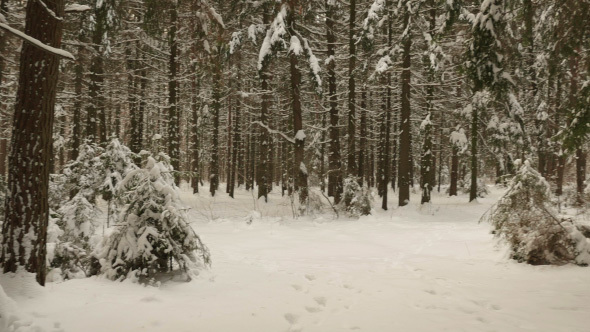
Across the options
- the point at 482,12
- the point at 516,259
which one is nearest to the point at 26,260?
the point at 482,12

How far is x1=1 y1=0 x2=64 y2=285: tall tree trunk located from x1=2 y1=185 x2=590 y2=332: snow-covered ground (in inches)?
16.0

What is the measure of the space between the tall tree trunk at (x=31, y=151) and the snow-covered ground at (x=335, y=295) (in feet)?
1.34

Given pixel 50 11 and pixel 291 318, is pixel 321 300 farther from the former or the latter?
pixel 50 11

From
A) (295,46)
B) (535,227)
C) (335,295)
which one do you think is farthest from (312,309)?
(295,46)

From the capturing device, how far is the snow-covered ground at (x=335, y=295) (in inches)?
150

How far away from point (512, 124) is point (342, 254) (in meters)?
13.3

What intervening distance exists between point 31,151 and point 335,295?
3.96 m

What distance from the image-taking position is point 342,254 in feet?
24.8

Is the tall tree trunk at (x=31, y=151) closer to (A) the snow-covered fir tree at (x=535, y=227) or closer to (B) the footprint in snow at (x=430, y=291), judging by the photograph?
(B) the footprint in snow at (x=430, y=291)

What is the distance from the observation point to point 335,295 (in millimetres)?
4898

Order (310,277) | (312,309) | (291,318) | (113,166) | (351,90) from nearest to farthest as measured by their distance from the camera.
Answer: (291,318) → (312,309) → (310,277) → (113,166) → (351,90)

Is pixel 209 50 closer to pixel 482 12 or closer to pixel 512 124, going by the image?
pixel 482 12

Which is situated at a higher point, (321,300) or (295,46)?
(295,46)

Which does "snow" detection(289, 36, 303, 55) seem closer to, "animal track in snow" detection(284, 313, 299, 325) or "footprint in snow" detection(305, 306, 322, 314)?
"footprint in snow" detection(305, 306, 322, 314)
